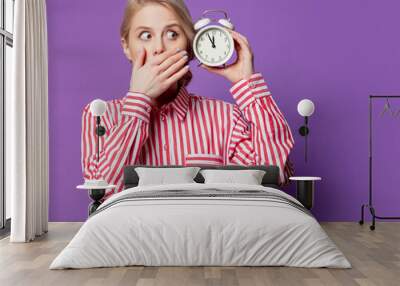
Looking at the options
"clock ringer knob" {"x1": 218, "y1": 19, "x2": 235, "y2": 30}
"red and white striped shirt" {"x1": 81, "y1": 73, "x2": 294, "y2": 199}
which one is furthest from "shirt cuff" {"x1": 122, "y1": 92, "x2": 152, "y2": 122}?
"clock ringer knob" {"x1": 218, "y1": 19, "x2": 235, "y2": 30}

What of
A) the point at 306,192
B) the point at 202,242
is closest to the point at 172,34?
the point at 306,192

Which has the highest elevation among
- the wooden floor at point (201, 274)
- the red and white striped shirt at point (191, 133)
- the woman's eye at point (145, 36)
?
the woman's eye at point (145, 36)

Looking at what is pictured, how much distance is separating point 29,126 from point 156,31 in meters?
1.75

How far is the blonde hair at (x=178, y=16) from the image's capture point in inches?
251

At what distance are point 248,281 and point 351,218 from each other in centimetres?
333

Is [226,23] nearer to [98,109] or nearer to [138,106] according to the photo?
[138,106]

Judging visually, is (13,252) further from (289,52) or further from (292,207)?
(289,52)

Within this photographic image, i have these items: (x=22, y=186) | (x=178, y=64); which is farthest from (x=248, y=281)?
(x=178, y=64)

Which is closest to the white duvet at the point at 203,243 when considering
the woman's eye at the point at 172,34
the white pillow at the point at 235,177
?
the white pillow at the point at 235,177

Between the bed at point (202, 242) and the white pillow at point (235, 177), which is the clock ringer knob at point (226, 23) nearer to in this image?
the white pillow at point (235, 177)

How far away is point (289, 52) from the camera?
6633mm

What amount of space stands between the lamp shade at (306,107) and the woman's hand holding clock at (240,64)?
64 cm

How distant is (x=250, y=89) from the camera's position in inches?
246

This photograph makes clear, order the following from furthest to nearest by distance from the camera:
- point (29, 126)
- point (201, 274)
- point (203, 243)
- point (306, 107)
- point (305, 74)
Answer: point (305, 74)
point (306, 107)
point (29, 126)
point (203, 243)
point (201, 274)
